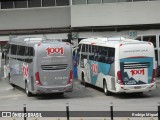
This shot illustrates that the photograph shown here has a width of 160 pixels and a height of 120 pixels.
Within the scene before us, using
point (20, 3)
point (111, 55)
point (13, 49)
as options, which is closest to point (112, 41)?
point (111, 55)

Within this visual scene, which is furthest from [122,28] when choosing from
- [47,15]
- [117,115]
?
[117,115]

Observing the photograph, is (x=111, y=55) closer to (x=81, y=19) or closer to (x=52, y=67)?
(x=52, y=67)

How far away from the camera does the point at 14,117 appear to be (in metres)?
20.1

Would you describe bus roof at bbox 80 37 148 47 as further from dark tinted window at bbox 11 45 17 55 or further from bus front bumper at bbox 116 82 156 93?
dark tinted window at bbox 11 45 17 55

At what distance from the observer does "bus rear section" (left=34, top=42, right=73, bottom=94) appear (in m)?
28.0

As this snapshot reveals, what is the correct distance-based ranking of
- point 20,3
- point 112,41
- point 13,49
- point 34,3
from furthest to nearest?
point 20,3 → point 34,3 → point 13,49 → point 112,41

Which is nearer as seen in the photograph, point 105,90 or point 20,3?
point 105,90

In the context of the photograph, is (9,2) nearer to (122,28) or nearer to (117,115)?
(122,28)

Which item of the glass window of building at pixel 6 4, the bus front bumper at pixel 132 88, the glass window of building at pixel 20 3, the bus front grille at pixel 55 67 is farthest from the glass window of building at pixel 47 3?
the bus front bumper at pixel 132 88

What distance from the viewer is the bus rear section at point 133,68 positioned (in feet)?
90.9

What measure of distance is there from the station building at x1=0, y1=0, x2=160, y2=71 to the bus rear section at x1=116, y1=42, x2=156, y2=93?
13.8 m

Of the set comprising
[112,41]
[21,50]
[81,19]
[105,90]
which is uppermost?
[81,19]

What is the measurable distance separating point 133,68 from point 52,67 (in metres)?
4.17

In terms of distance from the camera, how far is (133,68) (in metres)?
27.8
